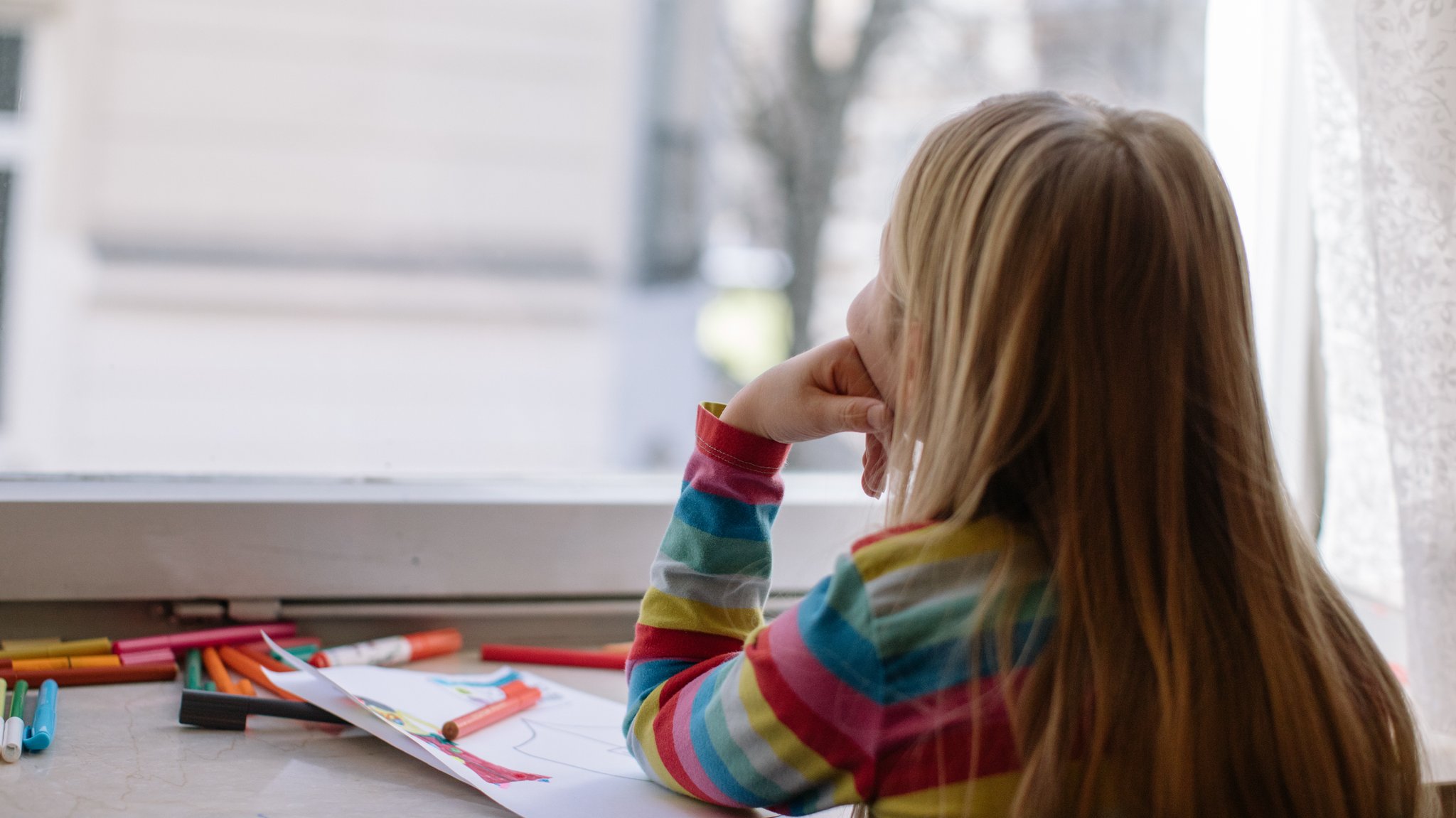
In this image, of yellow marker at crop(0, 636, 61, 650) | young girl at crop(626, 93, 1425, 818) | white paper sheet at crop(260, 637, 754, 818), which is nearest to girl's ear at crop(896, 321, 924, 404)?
young girl at crop(626, 93, 1425, 818)

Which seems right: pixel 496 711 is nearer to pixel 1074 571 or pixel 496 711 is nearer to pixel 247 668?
pixel 247 668

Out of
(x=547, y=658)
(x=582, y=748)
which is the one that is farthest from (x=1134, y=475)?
(x=547, y=658)

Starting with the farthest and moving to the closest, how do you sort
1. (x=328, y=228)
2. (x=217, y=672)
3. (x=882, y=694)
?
(x=328, y=228)
(x=217, y=672)
(x=882, y=694)

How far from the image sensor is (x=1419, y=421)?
614 millimetres

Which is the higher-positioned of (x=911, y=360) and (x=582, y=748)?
(x=911, y=360)

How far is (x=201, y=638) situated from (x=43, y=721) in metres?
0.14

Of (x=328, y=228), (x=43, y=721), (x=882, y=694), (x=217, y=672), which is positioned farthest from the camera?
(x=328, y=228)

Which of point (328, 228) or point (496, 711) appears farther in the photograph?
point (328, 228)

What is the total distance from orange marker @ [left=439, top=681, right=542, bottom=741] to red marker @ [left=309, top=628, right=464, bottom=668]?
83 millimetres

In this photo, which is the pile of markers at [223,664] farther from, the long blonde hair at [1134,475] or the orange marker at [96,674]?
the long blonde hair at [1134,475]

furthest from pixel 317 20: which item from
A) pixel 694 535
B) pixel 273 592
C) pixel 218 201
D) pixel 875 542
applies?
pixel 875 542

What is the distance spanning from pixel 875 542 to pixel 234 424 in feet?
2.64

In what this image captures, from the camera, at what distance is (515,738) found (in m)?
0.56

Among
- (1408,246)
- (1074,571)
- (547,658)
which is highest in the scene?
(1408,246)
